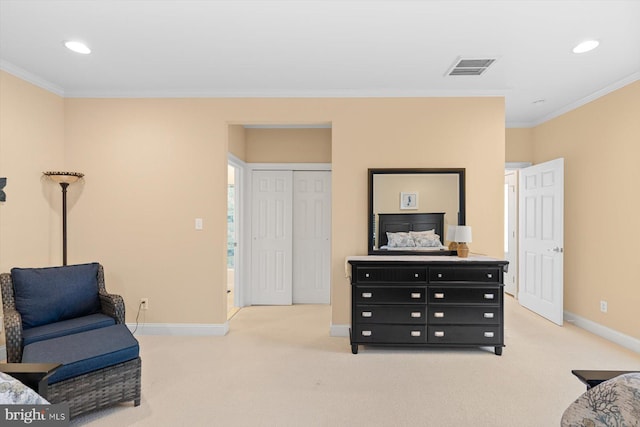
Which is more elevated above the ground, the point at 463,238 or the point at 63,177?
the point at 63,177

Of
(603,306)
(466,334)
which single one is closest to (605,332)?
(603,306)

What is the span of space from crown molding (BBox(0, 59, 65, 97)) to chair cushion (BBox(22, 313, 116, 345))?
2.28m

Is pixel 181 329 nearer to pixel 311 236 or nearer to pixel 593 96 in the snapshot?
pixel 311 236

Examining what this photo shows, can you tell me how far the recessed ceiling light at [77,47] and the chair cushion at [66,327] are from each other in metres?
2.17

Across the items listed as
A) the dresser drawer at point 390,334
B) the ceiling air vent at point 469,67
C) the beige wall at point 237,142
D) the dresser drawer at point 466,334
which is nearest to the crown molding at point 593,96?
the ceiling air vent at point 469,67

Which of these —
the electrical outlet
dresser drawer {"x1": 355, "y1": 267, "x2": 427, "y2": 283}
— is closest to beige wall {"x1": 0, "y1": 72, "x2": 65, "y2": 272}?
dresser drawer {"x1": 355, "y1": 267, "x2": 427, "y2": 283}

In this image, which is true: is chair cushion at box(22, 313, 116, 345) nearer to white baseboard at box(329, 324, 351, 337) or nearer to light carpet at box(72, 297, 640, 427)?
light carpet at box(72, 297, 640, 427)

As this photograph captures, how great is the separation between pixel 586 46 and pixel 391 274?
7.92 ft

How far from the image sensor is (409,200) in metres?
3.94

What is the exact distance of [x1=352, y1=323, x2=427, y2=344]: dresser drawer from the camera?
3.50 meters

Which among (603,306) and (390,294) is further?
(603,306)

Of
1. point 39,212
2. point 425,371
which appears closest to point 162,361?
point 39,212

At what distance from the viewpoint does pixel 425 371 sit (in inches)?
123

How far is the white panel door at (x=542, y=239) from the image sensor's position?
4430 millimetres
